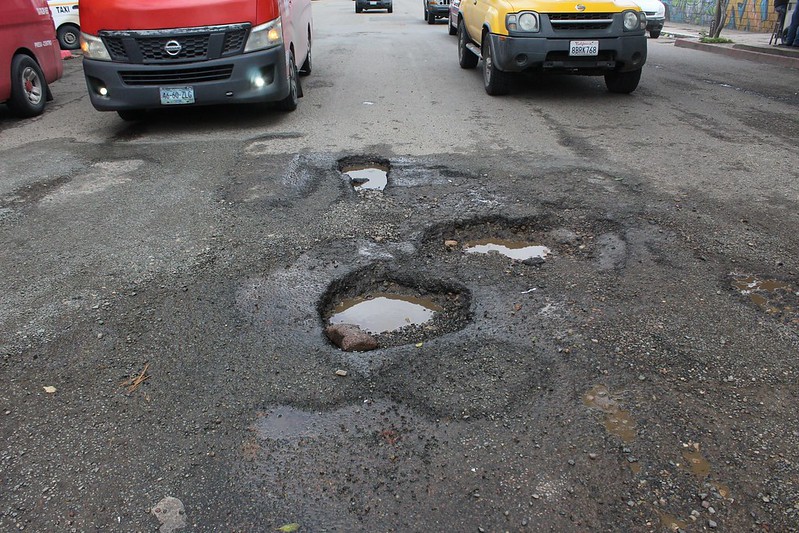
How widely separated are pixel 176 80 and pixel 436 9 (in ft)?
55.6

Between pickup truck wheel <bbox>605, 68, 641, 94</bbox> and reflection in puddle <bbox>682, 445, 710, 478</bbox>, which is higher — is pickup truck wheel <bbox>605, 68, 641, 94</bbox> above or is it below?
above

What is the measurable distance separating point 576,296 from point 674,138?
4.16m

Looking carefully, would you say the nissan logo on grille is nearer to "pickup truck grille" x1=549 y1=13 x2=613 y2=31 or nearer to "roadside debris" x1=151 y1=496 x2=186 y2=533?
"pickup truck grille" x1=549 y1=13 x2=613 y2=31

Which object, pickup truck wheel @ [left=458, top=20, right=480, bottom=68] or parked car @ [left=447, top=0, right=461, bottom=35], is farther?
parked car @ [left=447, top=0, right=461, bottom=35]

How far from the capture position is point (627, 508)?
7.11 feet

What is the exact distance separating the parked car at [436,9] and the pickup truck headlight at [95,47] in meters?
16.8

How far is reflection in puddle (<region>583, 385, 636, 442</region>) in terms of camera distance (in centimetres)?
251

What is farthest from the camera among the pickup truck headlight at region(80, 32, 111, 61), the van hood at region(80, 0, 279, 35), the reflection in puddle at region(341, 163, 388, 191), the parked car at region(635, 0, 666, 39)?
the parked car at region(635, 0, 666, 39)

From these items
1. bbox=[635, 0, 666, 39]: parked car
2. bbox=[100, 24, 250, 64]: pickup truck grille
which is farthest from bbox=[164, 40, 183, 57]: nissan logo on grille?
bbox=[635, 0, 666, 39]: parked car

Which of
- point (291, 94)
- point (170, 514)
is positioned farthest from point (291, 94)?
point (170, 514)

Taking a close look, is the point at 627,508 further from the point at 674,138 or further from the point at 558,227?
the point at 674,138

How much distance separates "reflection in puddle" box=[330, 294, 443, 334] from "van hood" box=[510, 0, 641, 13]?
19.0ft

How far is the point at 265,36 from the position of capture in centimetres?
707

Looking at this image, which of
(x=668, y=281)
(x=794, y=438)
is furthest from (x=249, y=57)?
(x=794, y=438)
